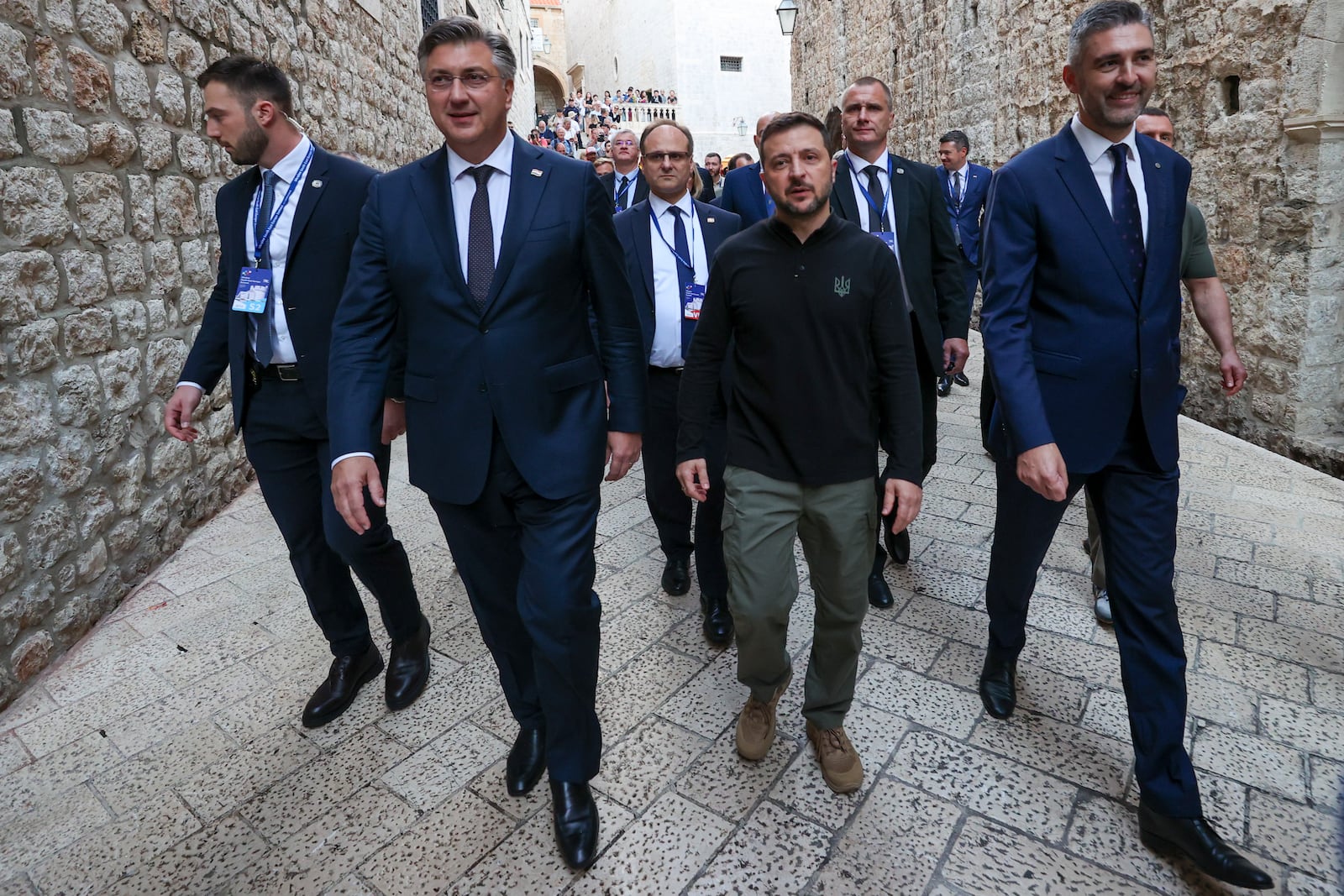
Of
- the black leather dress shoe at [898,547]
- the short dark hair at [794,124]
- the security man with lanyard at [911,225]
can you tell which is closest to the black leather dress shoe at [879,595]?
the security man with lanyard at [911,225]

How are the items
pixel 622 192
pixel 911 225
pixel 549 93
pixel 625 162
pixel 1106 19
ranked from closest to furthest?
pixel 1106 19
pixel 911 225
pixel 625 162
pixel 622 192
pixel 549 93

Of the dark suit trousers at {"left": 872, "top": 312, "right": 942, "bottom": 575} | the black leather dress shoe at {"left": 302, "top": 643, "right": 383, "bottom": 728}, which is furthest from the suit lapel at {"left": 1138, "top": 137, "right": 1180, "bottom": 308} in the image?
the black leather dress shoe at {"left": 302, "top": 643, "right": 383, "bottom": 728}

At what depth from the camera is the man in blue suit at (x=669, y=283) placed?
10.9 ft

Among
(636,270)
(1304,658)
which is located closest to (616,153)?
(636,270)

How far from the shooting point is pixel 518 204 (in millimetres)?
2090

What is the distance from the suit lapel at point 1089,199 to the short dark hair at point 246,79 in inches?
89.4

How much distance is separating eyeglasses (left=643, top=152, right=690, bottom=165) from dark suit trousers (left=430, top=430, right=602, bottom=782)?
1.76 metres

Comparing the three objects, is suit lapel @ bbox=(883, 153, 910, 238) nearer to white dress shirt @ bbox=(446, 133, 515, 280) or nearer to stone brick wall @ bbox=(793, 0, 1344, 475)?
white dress shirt @ bbox=(446, 133, 515, 280)

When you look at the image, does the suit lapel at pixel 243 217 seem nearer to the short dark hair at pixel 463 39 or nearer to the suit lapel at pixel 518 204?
the short dark hair at pixel 463 39

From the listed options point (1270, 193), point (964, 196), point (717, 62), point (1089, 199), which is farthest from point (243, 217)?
point (717, 62)

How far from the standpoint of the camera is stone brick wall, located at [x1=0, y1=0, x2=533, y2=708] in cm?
311

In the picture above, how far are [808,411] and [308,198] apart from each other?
1653 millimetres

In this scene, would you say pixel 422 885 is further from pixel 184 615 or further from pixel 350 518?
pixel 184 615

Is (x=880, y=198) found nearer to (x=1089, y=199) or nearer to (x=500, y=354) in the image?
(x=1089, y=199)
